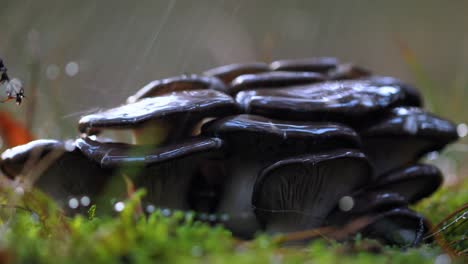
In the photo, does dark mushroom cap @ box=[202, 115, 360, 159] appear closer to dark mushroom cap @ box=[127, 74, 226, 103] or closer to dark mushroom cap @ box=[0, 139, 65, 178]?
dark mushroom cap @ box=[127, 74, 226, 103]

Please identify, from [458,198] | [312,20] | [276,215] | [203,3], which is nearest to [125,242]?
[276,215]

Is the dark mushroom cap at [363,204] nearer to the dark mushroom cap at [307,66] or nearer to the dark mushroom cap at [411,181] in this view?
the dark mushroom cap at [411,181]

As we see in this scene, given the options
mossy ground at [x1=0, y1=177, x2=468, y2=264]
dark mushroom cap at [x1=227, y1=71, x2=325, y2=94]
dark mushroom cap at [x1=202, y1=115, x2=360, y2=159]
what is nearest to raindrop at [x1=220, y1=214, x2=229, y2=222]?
dark mushroom cap at [x1=202, y1=115, x2=360, y2=159]

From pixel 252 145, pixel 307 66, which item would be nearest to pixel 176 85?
pixel 252 145

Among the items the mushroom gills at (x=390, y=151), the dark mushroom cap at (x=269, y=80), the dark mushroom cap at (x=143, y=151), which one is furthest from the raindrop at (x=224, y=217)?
the mushroom gills at (x=390, y=151)

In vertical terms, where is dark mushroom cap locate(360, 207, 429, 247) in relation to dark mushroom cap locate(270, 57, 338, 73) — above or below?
below

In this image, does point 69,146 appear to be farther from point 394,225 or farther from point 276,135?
point 394,225

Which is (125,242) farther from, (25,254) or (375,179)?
(375,179)
